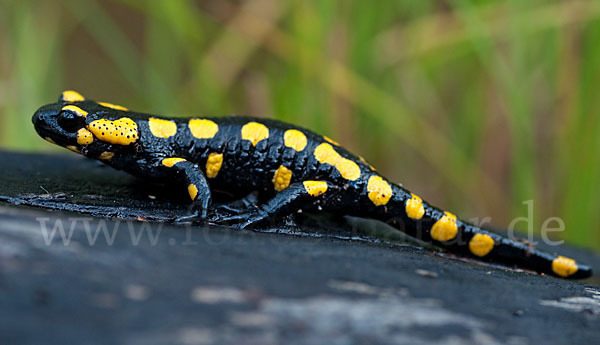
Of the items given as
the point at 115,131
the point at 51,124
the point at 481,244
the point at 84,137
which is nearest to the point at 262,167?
the point at 115,131

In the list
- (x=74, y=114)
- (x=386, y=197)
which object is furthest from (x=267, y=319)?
(x=74, y=114)

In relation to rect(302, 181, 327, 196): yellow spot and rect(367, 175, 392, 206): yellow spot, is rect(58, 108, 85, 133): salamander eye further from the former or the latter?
rect(367, 175, 392, 206): yellow spot

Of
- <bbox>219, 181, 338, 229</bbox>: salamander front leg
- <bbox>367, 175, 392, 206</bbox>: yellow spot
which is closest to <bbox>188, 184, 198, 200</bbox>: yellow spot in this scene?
<bbox>219, 181, 338, 229</bbox>: salamander front leg

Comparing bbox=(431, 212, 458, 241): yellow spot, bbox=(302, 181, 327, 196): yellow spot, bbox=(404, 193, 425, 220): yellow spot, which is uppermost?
bbox=(302, 181, 327, 196): yellow spot

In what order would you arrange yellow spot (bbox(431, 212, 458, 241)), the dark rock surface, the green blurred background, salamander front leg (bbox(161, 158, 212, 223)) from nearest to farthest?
the dark rock surface, salamander front leg (bbox(161, 158, 212, 223)), yellow spot (bbox(431, 212, 458, 241)), the green blurred background

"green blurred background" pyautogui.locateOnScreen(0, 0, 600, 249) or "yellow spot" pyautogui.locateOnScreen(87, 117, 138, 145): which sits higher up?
"green blurred background" pyautogui.locateOnScreen(0, 0, 600, 249)

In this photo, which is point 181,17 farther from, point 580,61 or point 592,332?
point 592,332
